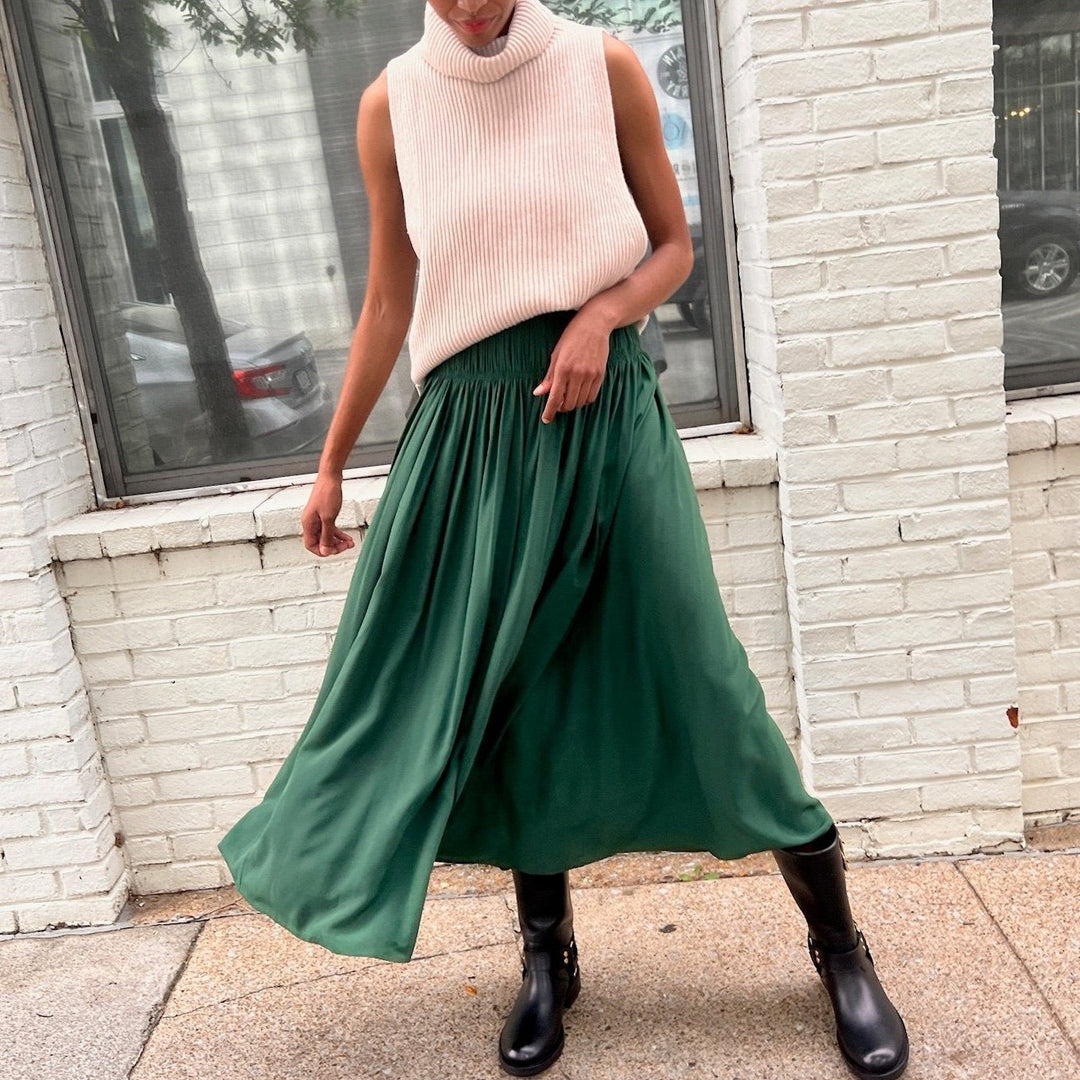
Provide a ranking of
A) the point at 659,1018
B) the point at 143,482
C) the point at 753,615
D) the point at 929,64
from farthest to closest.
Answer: the point at 143,482 < the point at 753,615 < the point at 929,64 < the point at 659,1018

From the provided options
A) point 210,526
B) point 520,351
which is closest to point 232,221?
point 210,526

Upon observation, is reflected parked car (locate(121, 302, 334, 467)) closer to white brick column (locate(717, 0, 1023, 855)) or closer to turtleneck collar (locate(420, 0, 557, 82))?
white brick column (locate(717, 0, 1023, 855))

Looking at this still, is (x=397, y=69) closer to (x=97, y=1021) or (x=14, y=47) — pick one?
(x=14, y=47)

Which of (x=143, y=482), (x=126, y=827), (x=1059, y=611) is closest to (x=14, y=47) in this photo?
(x=143, y=482)

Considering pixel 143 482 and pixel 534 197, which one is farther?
pixel 143 482

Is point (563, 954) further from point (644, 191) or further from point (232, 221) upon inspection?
point (232, 221)

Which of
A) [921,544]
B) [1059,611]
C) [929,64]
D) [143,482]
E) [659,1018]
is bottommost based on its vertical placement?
[659,1018]

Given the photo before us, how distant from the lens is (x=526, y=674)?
1979mm

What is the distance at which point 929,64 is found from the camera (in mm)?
2447

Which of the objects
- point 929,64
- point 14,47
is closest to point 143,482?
point 14,47

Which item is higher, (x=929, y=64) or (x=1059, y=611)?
(x=929, y=64)

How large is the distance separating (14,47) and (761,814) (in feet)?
7.83

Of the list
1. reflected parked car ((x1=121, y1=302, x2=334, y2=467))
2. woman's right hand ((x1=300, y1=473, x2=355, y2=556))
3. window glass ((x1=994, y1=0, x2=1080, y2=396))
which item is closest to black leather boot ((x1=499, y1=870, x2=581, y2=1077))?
woman's right hand ((x1=300, y1=473, x2=355, y2=556))

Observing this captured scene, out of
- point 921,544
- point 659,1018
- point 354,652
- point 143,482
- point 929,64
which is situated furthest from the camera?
point 143,482
